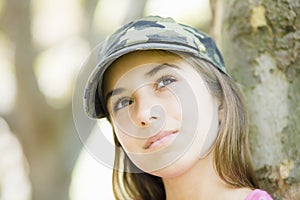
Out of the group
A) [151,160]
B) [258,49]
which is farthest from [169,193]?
[258,49]

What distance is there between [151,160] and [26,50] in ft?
6.85

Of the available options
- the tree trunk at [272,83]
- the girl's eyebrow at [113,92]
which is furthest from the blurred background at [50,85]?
the girl's eyebrow at [113,92]

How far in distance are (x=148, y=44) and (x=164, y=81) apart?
79mm

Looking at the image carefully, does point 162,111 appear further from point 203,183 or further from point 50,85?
point 50,85

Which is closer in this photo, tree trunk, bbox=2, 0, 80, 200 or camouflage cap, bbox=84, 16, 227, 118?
camouflage cap, bbox=84, 16, 227, 118

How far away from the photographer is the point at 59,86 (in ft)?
11.0

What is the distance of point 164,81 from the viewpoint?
46.4 inches

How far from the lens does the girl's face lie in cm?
115

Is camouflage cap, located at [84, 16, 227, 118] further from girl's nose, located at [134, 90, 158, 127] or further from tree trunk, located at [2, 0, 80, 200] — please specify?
tree trunk, located at [2, 0, 80, 200]

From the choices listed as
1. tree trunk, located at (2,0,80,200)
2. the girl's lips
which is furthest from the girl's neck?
tree trunk, located at (2,0,80,200)

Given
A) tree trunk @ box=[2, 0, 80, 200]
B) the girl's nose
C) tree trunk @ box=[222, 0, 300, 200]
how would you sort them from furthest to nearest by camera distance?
tree trunk @ box=[2, 0, 80, 200] → tree trunk @ box=[222, 0, 300, 200] → the girl's nose

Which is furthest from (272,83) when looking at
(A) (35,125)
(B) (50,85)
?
(B) (50,85)

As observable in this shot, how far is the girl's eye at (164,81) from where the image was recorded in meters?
1.17

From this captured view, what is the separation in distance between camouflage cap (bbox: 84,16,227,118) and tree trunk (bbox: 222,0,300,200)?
0.64ft
